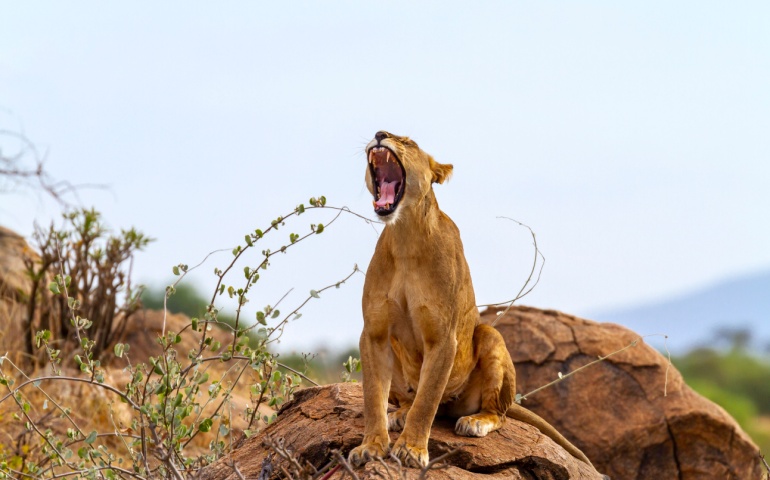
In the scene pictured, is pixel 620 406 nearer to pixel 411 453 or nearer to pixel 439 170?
pixel 439 170

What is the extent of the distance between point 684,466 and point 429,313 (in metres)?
4.74

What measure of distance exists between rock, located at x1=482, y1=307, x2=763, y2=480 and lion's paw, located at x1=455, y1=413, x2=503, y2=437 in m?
3.36

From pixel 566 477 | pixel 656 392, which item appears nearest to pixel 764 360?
pixel 656 392

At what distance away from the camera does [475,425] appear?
540cm

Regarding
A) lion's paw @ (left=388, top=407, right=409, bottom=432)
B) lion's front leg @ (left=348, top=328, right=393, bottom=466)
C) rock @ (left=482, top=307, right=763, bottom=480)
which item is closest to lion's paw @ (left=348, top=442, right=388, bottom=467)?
lion's front leg @ (left=348, top=328, right=393, bottom=466)

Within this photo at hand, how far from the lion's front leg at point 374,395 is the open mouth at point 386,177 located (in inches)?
26.0

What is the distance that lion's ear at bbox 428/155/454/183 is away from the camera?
17.3ft

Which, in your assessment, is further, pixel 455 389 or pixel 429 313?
pixel 455 389

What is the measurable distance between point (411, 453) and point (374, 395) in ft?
1.22

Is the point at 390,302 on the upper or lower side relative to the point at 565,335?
upper

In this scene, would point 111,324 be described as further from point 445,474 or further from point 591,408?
point 445,474


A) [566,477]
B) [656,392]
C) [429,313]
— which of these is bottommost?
[656,392]

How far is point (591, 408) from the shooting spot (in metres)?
8.79

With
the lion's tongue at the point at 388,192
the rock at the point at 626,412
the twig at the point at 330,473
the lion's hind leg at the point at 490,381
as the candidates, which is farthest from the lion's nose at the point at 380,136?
the rock at the point at 626,412
